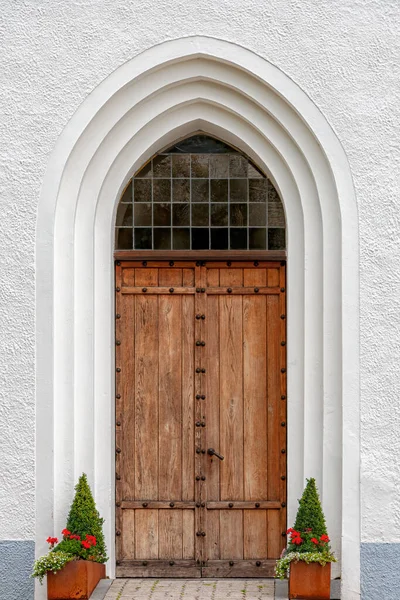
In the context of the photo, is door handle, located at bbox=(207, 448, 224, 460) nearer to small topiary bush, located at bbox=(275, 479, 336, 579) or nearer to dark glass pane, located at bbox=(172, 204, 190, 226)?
small topiary bush, located at bbox=(275, 479, 336, 579)

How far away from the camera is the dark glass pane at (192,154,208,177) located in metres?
7.65

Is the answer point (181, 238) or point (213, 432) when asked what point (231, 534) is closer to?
point (213, 432)

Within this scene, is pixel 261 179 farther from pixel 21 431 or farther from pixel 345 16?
pixel 21 431

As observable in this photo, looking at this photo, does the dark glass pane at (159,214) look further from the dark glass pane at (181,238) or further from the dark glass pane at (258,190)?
the dark glass pane at (258,190)

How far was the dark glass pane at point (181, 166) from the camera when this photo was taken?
301 inches

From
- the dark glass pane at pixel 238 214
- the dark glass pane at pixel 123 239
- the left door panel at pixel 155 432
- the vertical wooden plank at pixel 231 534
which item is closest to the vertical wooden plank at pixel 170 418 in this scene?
the left door panel at pixel 155 432

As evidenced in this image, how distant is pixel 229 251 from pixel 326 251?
3.04 feet

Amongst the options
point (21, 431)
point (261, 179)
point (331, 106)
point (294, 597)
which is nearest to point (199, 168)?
point (261, 179)

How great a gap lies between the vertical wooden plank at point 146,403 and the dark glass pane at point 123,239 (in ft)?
1.78

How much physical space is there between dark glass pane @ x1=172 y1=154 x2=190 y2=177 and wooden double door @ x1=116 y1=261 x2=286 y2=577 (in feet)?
2.71

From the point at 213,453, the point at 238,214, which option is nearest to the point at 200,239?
the point at 238,214

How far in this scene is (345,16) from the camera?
22.7 ft

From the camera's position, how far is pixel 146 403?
24.8 ft

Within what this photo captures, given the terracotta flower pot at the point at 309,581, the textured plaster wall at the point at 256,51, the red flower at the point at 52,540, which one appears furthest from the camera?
the textured plaster wall at the point at 256,51
